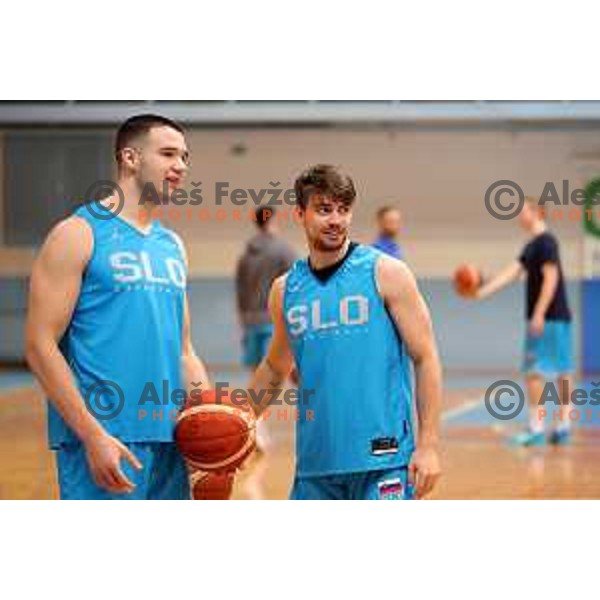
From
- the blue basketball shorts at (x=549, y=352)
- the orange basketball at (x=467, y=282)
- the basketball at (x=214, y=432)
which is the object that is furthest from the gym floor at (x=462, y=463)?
the basketball at (x=214, y=432)

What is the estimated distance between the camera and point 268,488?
746 centimetres

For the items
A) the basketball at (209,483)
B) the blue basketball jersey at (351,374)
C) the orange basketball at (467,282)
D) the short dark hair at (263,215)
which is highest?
the short dark hair at (263,215)

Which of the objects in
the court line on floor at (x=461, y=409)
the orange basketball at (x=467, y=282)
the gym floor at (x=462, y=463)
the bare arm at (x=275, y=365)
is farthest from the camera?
the court line on floor at (x=461, y=409)

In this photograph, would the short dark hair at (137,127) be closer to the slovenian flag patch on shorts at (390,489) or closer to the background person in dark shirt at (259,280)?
the slovenian flag patch on shorts at (390,489)

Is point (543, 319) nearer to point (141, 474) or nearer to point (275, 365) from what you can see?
point (275, 365)

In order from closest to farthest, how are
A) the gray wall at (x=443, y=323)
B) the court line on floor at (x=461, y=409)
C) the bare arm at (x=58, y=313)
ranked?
the bare arm at (x=58, y=313) < the court line on floor at (x=461, y=409) < the gray wall at (x=443, y=323)

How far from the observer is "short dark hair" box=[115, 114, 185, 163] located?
392 centimetres

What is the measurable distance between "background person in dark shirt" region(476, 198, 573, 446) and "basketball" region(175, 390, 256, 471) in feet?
17.4

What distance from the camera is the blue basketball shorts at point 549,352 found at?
372 inches

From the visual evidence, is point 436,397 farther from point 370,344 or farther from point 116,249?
point 116,249

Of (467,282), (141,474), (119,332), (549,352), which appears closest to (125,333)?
(119,332)

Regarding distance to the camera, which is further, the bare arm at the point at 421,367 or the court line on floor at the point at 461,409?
the court line on floor at the point at 461,409

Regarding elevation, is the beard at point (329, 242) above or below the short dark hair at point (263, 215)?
below
